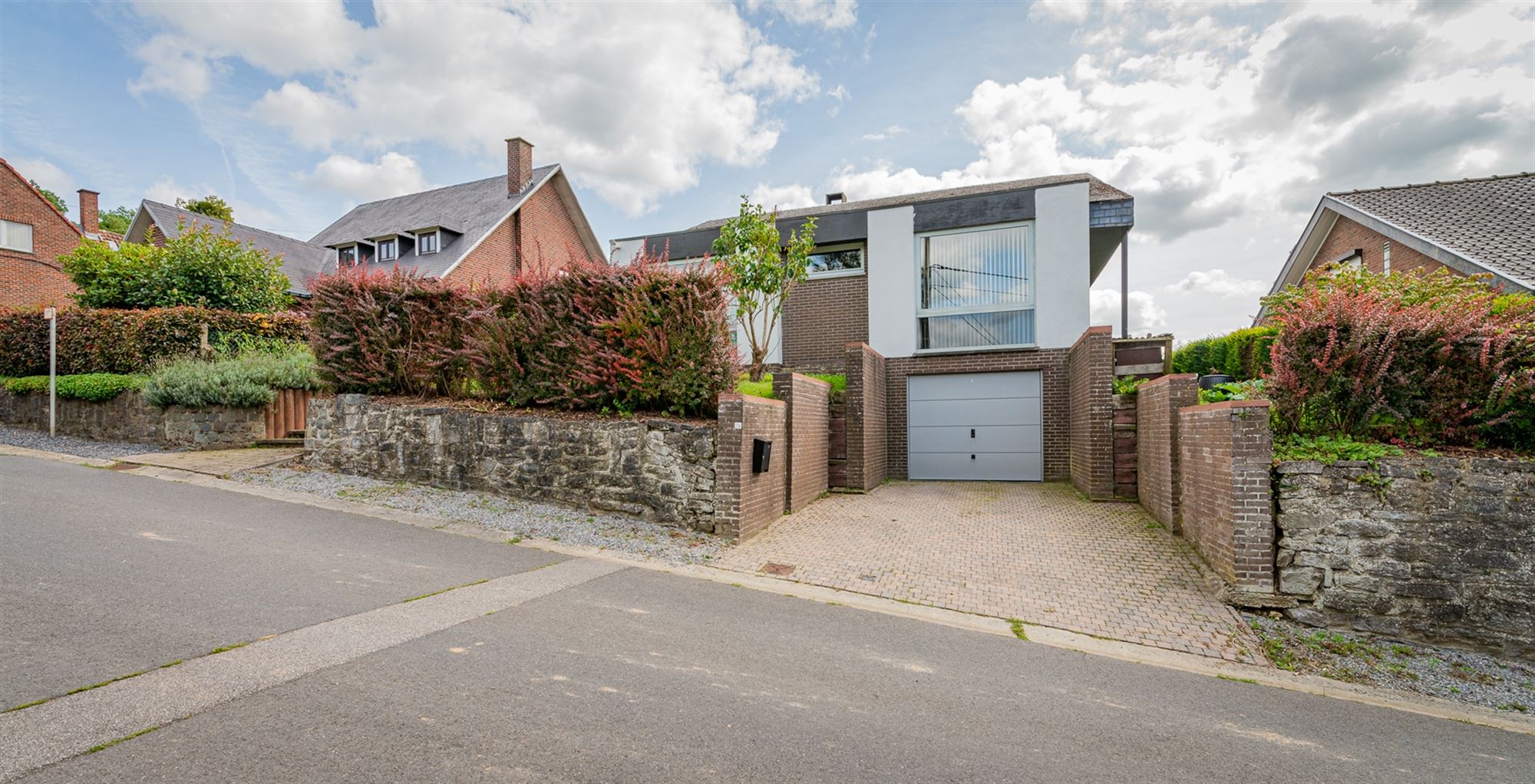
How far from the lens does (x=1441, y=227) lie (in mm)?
12703

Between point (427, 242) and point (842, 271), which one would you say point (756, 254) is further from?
point (427, 242)

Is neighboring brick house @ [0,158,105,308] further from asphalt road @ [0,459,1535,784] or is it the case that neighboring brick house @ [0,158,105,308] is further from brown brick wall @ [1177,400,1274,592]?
brown brick wall @ [1177,400,1274,592]

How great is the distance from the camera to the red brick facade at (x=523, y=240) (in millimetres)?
21125

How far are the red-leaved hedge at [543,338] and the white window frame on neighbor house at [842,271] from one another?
6.17 metres

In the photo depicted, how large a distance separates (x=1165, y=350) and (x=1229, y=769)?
9162mm

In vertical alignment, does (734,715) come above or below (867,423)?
below

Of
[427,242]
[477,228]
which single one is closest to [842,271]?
[477,228]

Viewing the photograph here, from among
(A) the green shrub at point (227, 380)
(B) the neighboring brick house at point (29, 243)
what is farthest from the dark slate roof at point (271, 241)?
(A) the green shrub at point (227, 380)

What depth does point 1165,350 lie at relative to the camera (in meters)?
10.7

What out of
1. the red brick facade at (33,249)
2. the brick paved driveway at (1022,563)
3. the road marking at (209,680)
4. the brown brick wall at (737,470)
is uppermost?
the red brick facade at (33,249)

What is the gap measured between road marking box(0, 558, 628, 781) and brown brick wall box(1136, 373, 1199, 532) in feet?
23.0

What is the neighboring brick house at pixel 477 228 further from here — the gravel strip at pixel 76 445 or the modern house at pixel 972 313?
the modern house at pixel 972 313

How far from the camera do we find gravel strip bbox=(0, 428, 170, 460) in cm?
1007

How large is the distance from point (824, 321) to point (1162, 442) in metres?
7.28
